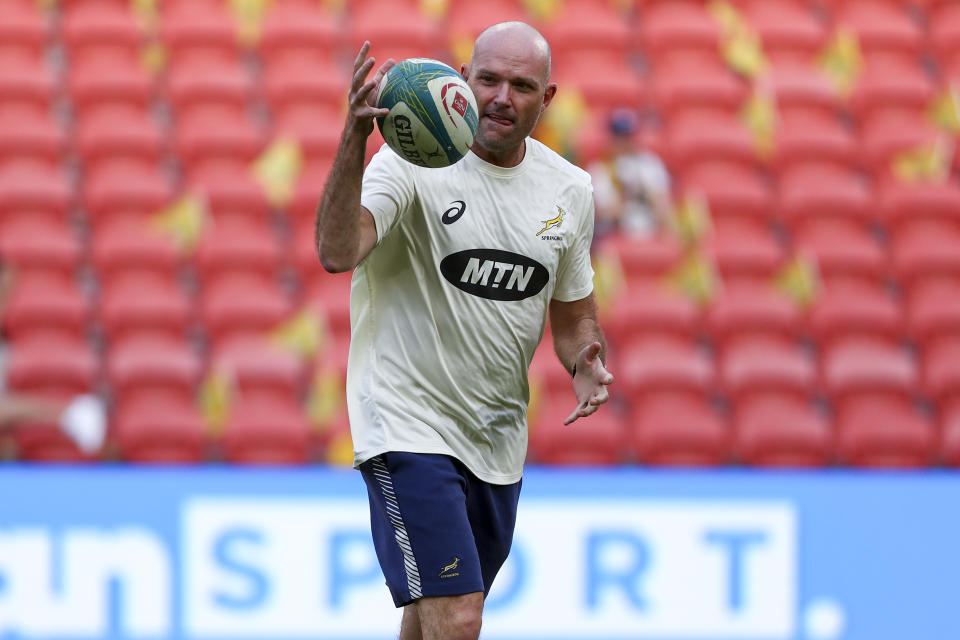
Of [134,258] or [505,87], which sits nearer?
[505,87]

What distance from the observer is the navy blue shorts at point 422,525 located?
3.48m

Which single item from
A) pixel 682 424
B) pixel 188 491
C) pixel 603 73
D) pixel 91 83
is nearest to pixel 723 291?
pixel 682 424

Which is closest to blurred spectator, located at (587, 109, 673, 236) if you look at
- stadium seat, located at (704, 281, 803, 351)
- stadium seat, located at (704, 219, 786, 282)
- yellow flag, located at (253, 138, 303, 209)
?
stadium seat, located at (704, 219, 786, 282)

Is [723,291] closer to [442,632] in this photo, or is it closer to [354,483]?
[354,483]

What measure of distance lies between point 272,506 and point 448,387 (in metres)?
2.84

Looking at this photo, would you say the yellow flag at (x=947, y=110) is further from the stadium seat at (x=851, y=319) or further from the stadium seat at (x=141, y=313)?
the stadium seat at (x=141, y=313)

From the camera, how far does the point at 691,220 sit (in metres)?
8.79

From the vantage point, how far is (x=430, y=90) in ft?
10.5

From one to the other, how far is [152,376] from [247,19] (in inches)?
137

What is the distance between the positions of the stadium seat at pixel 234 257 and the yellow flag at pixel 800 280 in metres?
3.28

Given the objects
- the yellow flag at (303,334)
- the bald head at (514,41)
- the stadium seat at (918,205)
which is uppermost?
the stadium seat at (918,205)

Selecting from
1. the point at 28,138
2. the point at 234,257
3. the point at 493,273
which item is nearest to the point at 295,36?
the point at 28,138

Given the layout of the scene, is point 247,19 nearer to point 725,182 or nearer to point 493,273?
point 725,182

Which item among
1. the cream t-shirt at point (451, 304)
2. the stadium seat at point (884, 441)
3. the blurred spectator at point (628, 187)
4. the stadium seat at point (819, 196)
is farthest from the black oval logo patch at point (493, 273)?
the stadium seat at point (819, 196)
